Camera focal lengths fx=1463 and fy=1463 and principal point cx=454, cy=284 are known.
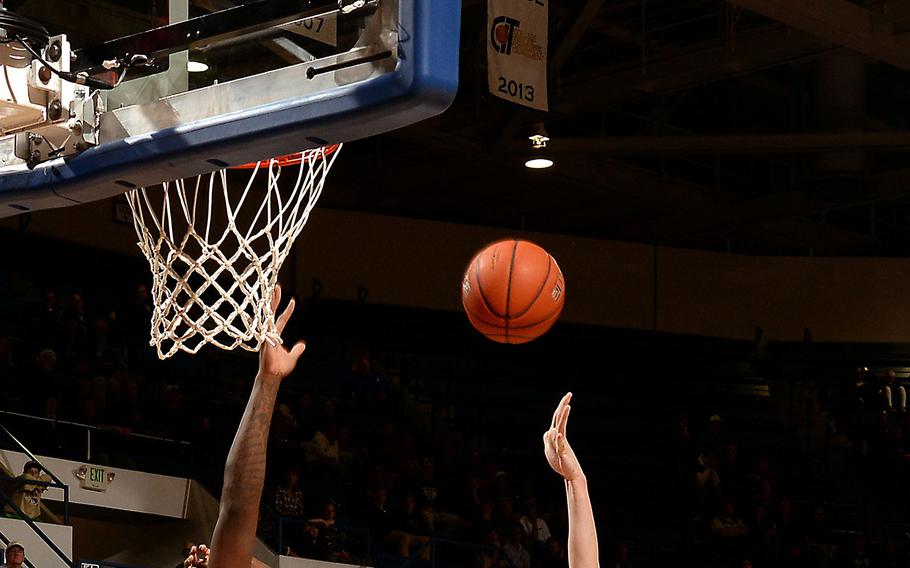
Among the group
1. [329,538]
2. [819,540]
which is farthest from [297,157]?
[819,540]

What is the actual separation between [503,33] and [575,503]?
250 inches

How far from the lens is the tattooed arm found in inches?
121

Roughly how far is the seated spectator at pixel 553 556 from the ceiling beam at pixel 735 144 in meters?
3.76

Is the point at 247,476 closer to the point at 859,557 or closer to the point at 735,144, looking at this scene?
the point at 735,144

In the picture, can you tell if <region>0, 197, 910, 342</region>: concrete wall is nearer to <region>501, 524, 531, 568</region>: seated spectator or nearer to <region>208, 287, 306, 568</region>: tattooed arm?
<region>501, 524, 531, 568</region>: seated spectator

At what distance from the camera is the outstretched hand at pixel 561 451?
11.4 ft

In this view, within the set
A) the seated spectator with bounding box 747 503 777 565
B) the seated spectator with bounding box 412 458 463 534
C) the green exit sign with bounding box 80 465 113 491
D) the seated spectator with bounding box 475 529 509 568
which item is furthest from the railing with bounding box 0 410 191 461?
the seated spectator with bounding box 747 503 777 565

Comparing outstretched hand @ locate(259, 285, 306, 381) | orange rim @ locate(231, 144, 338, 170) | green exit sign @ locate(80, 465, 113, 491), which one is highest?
orange rim @ locate(231, 144, 338, 170)

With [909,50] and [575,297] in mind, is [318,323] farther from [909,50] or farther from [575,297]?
[909,50]

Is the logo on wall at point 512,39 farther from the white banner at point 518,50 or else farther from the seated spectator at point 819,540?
the seated spectator at point 819,540

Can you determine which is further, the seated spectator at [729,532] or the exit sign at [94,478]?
the seated spectator at [729,532]

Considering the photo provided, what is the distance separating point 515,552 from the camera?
41.8 ft

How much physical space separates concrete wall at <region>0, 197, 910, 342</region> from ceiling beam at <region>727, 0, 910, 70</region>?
24.3 ft

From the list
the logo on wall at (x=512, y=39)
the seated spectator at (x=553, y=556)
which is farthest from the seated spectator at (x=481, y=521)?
the logo on wall at (x=512, y=39)
